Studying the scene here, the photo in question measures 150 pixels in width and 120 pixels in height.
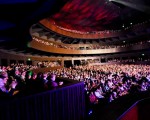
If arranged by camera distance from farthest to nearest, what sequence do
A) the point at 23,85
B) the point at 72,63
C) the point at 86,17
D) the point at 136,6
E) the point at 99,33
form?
the point at 99,33 < the point at 86,17 < the point at 72,63 < the point at 136,6 < the point at 23,85

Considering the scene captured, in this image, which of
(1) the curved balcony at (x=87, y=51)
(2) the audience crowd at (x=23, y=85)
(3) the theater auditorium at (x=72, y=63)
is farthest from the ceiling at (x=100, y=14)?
(2) the audience crowd at (x=23, y=85)

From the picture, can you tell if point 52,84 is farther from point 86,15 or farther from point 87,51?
point 86,15

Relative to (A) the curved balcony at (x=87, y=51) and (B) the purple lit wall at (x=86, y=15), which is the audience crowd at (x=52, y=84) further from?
(B) the purple lit wall at (x=86, y=15)

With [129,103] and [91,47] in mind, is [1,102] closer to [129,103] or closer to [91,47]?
[129,103]

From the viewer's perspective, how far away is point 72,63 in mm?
37906

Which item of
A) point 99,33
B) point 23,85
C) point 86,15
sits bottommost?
point 23,85

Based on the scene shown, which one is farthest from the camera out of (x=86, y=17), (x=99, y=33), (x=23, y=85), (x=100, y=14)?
(x=99, y=33)

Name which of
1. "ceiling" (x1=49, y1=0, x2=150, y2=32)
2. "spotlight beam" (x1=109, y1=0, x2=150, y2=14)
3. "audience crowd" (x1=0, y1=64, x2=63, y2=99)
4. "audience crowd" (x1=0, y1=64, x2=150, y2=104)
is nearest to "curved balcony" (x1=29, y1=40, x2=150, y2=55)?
"ceiling" (x1=49, y1=0, x2=150, y2=32)

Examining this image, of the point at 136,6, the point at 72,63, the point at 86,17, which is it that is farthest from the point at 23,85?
the point at 86,17

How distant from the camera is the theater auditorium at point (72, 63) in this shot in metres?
3.54

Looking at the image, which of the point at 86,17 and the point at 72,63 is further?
the point at 86,17

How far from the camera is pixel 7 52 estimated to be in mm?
Result: 18359

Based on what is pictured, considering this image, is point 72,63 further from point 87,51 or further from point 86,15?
point 86,15

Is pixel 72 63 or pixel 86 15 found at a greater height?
pixel 86 15
